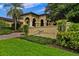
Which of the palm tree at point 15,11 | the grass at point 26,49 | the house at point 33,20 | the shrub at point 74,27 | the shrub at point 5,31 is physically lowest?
the grass at point 26,49

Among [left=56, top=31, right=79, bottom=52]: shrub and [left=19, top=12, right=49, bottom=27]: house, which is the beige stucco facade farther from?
[left=56, top=31, right=79, bottom=52]: shrub

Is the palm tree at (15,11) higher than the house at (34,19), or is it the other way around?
the palm tree at (15,11)

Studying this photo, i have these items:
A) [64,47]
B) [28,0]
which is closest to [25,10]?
[28,0]

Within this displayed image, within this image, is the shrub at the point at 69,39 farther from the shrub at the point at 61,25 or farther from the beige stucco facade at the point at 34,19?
the beige stucco facade at the point at 34,19

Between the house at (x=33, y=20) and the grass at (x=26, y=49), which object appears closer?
the grass at (x=26, y=49)

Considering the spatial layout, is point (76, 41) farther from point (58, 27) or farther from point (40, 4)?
point (40, 4)

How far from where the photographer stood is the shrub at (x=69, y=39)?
2.89 meters

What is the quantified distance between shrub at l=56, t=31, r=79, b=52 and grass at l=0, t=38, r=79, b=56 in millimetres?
98

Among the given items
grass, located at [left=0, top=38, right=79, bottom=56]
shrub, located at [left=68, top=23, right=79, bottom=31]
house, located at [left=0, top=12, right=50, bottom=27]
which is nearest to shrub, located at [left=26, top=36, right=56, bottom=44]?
grass, located at [left=0, top=38, right=79, bottom=56]

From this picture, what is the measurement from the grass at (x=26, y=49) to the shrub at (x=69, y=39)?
0.10 m

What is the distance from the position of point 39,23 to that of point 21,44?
0.41 meters

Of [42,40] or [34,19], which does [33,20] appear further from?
[42,40]

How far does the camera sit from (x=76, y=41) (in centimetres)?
288

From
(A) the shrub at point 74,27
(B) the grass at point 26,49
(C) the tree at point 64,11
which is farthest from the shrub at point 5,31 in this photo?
(A) the shrub at point 74,27
